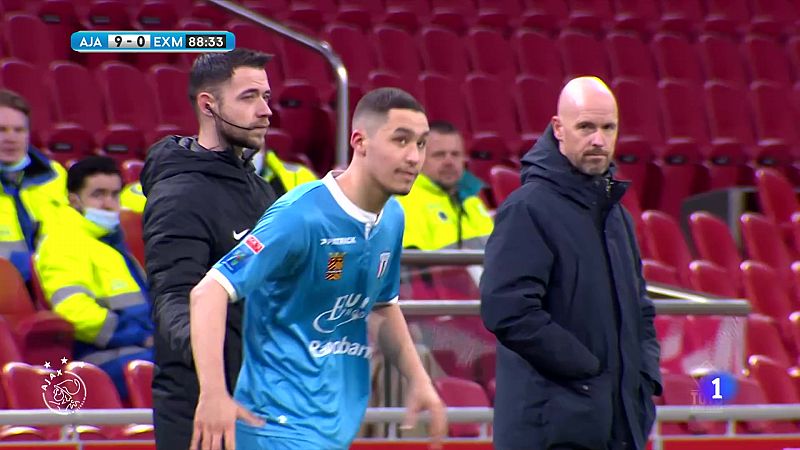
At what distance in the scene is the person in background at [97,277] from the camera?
17.8ft

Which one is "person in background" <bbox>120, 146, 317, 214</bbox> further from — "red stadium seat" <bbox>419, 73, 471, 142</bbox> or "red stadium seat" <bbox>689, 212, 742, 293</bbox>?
"red stadium seat" <bbox>419, 73, 471, 142</bbox>

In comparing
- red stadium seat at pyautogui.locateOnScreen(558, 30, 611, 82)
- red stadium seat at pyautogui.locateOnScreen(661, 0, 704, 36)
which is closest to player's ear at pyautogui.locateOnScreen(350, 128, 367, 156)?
red stadium seat at pyautogui.locateOnScreen(558, 30, 611, 82)

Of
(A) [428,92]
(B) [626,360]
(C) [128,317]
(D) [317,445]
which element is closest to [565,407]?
(B) [626,360]

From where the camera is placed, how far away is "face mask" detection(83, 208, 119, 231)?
19.9 feet

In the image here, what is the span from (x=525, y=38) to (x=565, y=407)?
322 inches

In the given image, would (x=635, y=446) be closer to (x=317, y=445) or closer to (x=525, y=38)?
(x=317, y=445)

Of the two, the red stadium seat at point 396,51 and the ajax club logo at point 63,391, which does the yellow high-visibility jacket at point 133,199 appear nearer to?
the ajax club logo at point 63,391

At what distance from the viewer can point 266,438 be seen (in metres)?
3.10

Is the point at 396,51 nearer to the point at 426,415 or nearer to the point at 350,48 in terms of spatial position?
the point at 350,48

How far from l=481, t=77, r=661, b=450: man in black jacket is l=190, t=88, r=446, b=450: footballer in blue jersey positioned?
384mm

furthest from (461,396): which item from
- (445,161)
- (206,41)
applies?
(206,41)

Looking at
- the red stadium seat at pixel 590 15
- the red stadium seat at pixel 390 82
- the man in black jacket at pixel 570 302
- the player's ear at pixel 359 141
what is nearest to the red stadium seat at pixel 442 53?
the red stadium seat at pixel 390 82

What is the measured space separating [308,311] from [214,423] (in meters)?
0.42

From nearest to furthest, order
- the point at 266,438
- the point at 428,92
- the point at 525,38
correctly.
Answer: the point at 266,438
the point at 428,92
the point at 525,38
